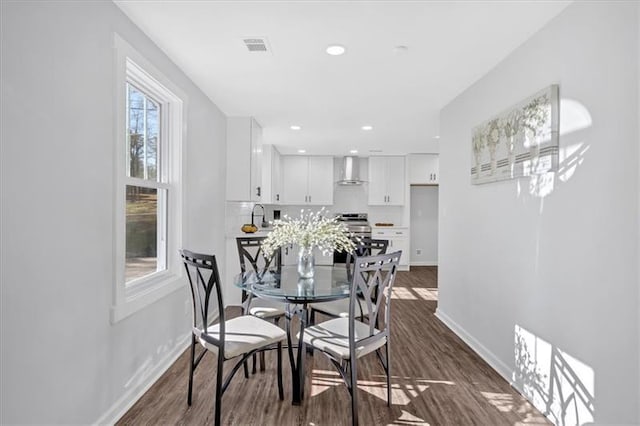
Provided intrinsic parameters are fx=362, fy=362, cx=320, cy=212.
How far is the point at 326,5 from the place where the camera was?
207 centimetres

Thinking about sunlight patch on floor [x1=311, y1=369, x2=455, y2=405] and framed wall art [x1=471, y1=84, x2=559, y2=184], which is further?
sunlight patch on floor [x1=311, y1=369, x2=455, y2=405]

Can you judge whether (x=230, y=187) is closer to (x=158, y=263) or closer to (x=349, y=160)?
(x=158, y=263)

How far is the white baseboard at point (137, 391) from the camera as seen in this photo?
6.75ft

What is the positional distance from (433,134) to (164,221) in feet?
13.7

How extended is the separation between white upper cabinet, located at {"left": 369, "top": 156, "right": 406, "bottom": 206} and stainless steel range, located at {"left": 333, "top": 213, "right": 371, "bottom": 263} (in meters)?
0.65

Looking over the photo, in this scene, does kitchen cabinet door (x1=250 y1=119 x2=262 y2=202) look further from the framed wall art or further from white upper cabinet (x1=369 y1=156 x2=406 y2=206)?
white upper cabinet (x1=369 y1=156 x2=406 y2=206)

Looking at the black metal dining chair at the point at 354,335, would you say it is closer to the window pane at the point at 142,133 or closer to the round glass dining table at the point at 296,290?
the round glass dining table at the point at 296,290

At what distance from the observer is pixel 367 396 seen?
7.93 feet

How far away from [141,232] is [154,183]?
0.38 metres

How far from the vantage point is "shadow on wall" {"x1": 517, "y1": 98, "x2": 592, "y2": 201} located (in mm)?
1919

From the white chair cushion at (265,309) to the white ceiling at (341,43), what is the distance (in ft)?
6.35

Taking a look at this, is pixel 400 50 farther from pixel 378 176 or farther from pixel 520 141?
pixel 378 176

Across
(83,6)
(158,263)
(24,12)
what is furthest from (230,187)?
(24,12)

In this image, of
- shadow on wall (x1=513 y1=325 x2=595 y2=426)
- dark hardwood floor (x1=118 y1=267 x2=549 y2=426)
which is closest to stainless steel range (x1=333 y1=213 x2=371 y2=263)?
dark hardwood floor (x1=118 y1=267 x2=549 y2=426)
